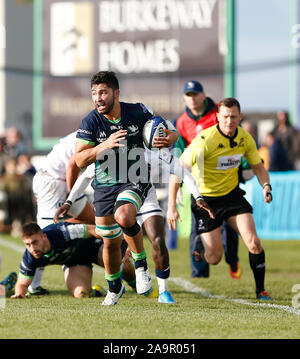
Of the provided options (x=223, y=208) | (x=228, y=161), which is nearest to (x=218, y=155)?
(x=228, y=161)

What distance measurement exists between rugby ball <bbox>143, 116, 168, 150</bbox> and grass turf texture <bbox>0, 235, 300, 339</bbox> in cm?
140

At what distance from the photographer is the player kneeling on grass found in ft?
28.0

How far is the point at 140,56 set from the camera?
21.0 m

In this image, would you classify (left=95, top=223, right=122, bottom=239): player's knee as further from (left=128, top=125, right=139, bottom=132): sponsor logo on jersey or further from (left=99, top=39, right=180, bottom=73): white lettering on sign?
(left=99, top=39, right=180, bottom=73): white lettering on sign

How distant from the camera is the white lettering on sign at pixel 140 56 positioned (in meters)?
20.8

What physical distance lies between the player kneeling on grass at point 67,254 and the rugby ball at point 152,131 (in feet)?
5.70

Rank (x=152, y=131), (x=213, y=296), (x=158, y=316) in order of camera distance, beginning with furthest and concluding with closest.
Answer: (x=213, y=296), (x=152, y=131), (x=158, y=316)

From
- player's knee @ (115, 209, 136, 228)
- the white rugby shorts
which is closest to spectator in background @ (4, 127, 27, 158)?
the white rugby shorts

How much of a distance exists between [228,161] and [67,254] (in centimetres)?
188

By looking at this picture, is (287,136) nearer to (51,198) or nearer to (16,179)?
(16,179)

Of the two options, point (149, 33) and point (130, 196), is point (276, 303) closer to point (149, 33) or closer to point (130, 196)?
point (130, 196)

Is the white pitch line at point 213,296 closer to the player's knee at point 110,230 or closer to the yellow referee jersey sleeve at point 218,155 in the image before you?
the yellow referee jersey sleeve at point 218,155

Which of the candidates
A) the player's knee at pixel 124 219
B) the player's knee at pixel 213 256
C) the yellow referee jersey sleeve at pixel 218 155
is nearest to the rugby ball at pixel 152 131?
the player's knee at pixel 124 219

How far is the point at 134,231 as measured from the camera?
24.4 feet
